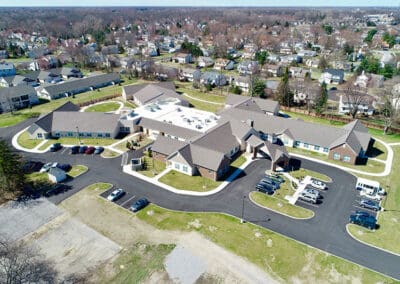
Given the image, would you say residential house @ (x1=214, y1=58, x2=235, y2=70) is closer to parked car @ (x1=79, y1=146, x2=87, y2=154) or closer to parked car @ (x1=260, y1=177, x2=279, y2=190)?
parked car @ (x1=79, y1=146, x2=87, y2=154)

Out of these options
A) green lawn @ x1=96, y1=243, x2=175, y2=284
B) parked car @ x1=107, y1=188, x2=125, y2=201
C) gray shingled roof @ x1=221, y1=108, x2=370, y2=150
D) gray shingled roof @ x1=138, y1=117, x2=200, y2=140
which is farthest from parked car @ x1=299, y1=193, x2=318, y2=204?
parked car @ x1=107, y1=188, x2=125, y2=201

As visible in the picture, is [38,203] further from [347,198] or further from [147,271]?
[347,198]

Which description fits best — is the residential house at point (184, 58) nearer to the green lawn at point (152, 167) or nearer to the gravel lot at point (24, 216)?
the green lawn at point (152, 167)

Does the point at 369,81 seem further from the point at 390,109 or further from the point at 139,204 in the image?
the point at 139,204

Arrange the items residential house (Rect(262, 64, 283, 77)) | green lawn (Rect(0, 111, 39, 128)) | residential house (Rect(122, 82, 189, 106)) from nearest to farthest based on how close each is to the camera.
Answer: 1. green lawn (Rect(0, 111, 39, 128))
2. residential house (Rect(122, 82, 189, 106))
3. residential house (Rect(262, 64, 283, 77))

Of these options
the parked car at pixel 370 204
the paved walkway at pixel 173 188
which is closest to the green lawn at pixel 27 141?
the paved walkway at pixel 173 188
